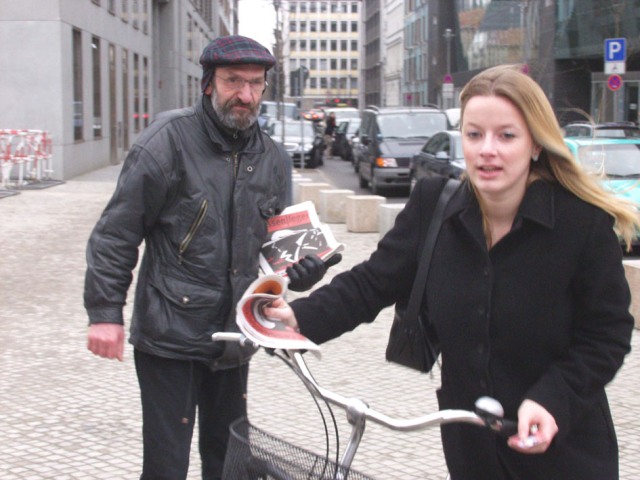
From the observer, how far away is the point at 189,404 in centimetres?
352

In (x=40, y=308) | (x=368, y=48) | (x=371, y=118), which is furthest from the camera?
(x=368, y=48)

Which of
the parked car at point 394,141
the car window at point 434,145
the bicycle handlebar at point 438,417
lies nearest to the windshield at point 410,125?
the parked car at point 394,141

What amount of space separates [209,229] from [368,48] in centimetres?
12877

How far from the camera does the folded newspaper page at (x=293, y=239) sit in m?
3.56

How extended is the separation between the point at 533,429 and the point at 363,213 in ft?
43.0

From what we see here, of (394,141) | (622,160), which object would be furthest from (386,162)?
(622,160)

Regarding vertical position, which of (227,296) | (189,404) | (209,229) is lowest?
(189,404)

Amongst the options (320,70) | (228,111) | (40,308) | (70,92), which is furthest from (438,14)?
(320,70)

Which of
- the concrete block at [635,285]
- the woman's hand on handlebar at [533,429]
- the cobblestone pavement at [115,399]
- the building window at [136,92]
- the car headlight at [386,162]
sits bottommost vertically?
the cobblestone pavement at [115,399]

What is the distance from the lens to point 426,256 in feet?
8.60

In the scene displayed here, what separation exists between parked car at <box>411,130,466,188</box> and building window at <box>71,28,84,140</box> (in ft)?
34.6

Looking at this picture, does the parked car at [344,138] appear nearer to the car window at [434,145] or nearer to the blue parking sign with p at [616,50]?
the blue parking sign with p at [616,50]

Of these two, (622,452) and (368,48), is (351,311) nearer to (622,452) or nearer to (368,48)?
(622,452)

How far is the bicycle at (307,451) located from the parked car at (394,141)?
776 inches
